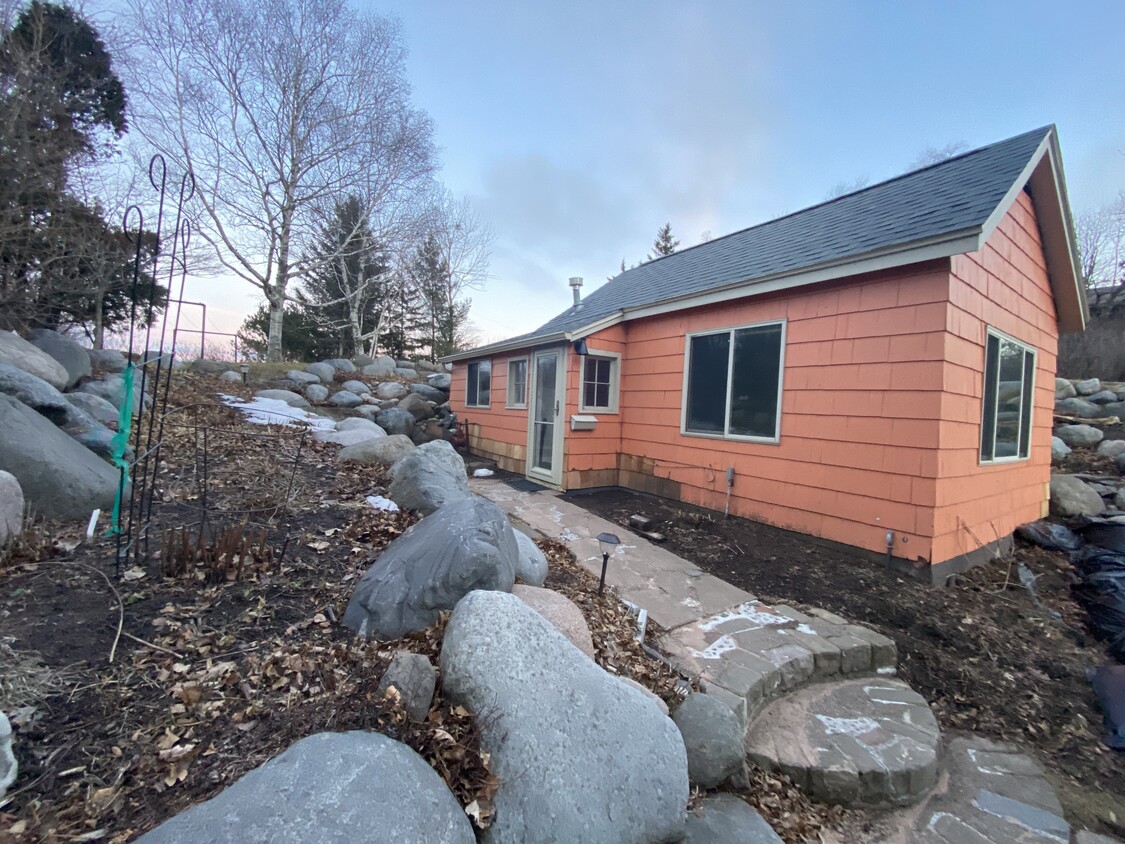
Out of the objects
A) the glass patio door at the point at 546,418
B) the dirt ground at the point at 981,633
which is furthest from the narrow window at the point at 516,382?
the dirt ground at the point at 981,633

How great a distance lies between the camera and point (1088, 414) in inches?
377

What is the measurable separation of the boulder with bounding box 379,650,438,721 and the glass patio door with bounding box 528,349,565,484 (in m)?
4.89

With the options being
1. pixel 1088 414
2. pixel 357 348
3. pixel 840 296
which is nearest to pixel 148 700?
pixel 840 296

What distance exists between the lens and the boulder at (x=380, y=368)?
47.5ft

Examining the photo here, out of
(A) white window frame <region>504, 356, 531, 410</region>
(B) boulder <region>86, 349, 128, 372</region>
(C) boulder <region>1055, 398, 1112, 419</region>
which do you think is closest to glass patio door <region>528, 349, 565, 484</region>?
(A) white window frame <region>504, 356, 531, 410</region>

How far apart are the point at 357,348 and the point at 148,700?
17.0m

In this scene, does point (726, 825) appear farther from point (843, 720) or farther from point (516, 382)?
point (516, 382)

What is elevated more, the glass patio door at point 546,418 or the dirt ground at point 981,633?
the glass patio door at point 546,418

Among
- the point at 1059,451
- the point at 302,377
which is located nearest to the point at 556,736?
the point at 1059,451

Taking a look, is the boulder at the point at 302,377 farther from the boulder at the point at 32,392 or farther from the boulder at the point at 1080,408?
the boulder at the point at 1080,408

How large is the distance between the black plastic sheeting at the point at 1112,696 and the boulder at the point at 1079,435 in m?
8.02

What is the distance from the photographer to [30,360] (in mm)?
4844

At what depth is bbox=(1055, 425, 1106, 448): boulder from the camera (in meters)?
8.39

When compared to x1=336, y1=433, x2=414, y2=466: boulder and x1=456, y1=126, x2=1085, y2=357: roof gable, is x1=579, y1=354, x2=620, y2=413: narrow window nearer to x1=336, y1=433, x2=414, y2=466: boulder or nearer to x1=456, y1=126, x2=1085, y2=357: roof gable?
x1=456, y1=126, x2=1085, y2=357: roof gable
